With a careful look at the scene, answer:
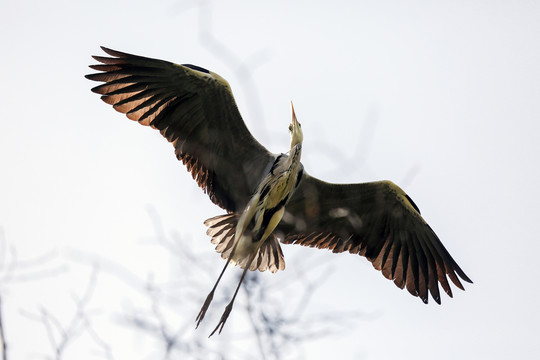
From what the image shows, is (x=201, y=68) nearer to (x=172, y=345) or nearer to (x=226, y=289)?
(x=226, y=289)

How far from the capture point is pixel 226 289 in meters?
6.51

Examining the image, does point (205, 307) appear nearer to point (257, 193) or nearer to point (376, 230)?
point (257, 193)

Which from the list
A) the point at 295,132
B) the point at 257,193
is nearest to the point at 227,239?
the point at 257,193

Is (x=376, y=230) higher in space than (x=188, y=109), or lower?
lower

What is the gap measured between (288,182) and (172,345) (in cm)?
275

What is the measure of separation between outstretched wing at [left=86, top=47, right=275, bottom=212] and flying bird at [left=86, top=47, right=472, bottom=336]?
0.01 metres

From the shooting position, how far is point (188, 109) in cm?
732

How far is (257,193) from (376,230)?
5.50 feet

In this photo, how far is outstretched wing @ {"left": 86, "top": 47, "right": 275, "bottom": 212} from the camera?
7141 millimetres

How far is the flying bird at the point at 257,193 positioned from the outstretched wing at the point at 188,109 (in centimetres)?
1

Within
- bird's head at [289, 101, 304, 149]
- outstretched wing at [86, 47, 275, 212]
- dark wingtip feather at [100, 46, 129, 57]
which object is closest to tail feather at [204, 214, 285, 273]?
outstretched wing at [86, 47, 275, 212]

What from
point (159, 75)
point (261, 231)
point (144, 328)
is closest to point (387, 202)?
point (261, 231)

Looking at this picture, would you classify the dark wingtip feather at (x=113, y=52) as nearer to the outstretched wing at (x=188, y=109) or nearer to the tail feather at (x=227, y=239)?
the outstretched wing at (x=188, y=109)

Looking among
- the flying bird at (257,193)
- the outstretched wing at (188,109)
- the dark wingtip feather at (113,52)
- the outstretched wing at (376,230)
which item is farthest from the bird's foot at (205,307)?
the dark wingtip feather at (113,52)
